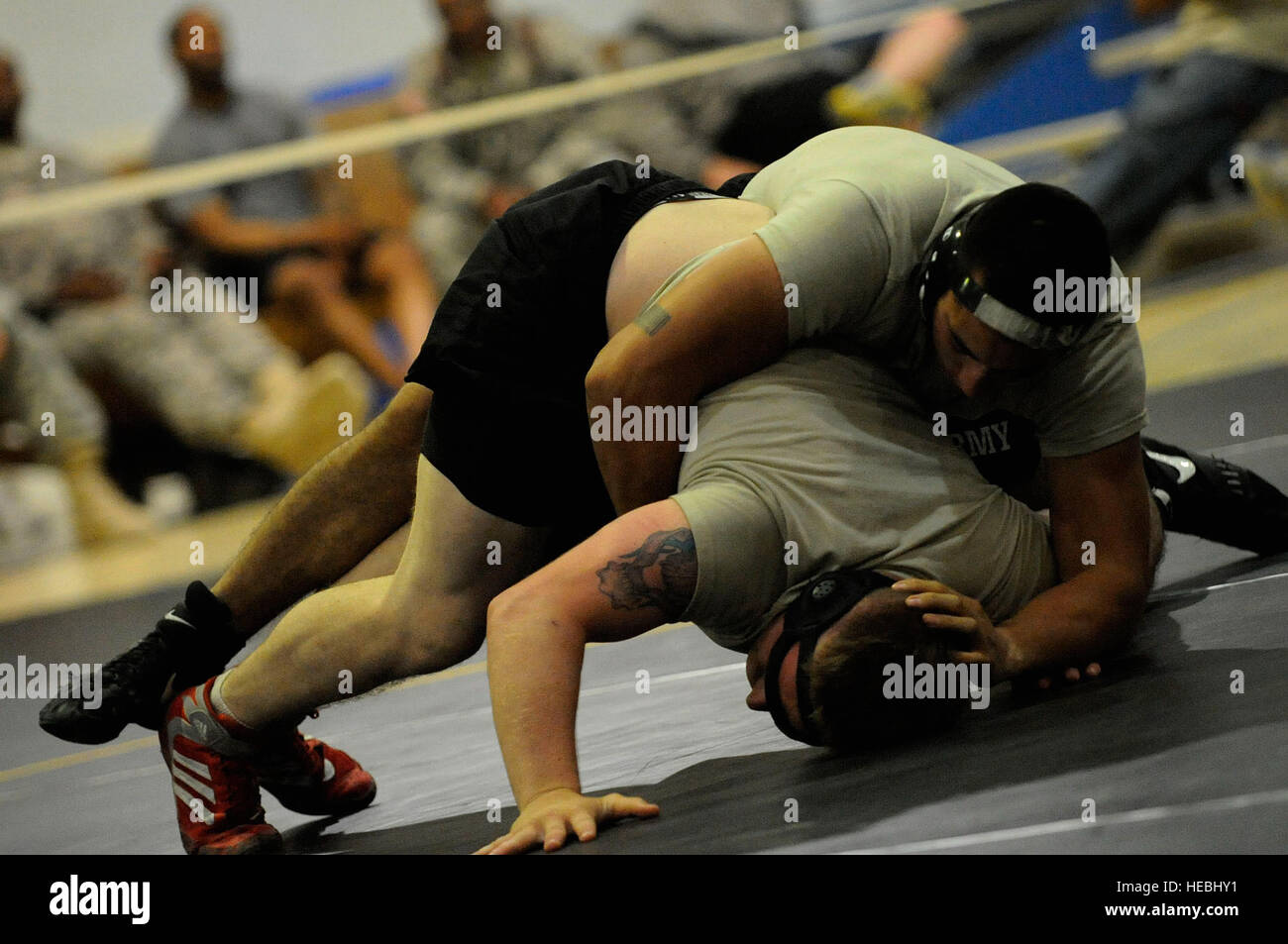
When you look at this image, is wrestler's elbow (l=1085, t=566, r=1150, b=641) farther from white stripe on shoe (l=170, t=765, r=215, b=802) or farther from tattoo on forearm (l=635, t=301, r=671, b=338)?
white stripe on shoe (l=170, t=765, r=215, b=802)

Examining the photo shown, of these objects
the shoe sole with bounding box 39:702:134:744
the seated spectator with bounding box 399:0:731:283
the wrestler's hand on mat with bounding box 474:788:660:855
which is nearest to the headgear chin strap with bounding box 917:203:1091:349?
the wrestler's hand on mat with bounding box 474:788:660:855

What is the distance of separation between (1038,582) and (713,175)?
4.37 meters

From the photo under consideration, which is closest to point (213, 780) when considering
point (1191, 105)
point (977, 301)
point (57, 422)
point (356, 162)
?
point (977, 301)

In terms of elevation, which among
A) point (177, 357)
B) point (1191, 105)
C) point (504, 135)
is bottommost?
point (177, 357)

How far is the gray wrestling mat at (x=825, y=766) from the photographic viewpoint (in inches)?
57.9

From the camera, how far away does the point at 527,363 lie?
2070 millimetres

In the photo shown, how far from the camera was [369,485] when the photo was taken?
7.93ft

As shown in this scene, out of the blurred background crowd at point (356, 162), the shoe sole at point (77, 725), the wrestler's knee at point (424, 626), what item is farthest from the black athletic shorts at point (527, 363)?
the blurred background crowd at point (356, 162)

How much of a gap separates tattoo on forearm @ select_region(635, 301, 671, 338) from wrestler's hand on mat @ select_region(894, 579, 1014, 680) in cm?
→ 42

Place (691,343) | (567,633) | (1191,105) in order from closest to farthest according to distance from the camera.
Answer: (567,633) < (691,343) < (1191,105)

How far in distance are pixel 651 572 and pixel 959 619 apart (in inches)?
13.9

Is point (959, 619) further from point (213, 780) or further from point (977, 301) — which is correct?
point (213, 780)
